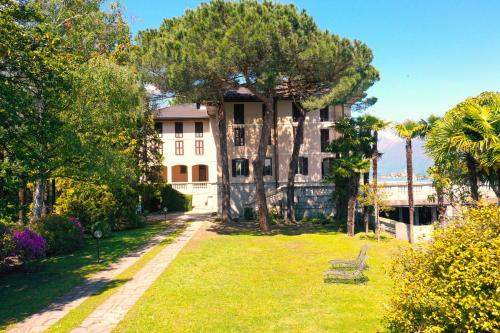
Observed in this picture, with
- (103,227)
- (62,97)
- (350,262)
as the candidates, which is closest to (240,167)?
(103,227)

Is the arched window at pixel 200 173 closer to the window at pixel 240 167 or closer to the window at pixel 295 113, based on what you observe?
the window at pixel 240 167

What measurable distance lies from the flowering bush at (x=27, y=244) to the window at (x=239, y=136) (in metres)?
22.1

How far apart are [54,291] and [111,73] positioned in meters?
12.4

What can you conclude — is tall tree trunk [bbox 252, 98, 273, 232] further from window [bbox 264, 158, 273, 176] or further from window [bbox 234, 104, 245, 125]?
window [bbox 234, 104, 245, 125]

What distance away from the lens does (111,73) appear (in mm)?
20797

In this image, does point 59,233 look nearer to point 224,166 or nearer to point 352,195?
point 224,166

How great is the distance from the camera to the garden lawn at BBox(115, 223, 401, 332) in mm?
9453

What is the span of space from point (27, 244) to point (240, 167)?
73.6ft

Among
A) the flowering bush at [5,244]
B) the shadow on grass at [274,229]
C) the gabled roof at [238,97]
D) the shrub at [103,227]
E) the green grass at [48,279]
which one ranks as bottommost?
the green grass at [48,279]

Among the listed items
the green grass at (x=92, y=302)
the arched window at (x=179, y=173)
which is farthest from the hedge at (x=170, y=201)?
the green grass at (x=92, y=302)

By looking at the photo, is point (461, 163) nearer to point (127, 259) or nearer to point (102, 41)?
point (127, 259)

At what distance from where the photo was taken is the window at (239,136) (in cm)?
3619

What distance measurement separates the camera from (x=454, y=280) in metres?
5.86

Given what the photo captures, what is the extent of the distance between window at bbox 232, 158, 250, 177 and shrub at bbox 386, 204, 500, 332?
29133mm
